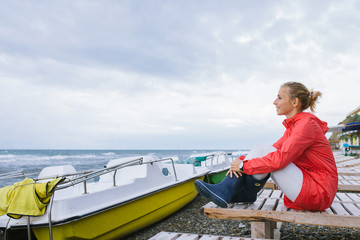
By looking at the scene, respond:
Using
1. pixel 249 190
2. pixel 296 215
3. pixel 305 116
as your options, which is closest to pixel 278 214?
pixel 296 215

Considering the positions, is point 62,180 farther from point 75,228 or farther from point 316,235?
point 316,235

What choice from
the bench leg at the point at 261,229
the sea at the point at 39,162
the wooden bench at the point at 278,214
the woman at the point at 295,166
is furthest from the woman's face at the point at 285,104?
the sea at the point at 39,162

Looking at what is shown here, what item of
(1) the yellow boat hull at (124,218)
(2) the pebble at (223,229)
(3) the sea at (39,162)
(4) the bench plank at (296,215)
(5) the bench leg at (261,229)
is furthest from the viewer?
(3) the sea at (39,162)

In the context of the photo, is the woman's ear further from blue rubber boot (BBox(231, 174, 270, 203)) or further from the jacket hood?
blue rubber boot (BBox(231, 174, 270, 203))

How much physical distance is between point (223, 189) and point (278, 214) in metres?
0.46

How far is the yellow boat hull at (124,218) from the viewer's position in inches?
143

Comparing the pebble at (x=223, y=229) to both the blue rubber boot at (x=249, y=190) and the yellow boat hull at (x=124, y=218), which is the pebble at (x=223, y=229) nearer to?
the yellow boat hull at (x=124, y=218)

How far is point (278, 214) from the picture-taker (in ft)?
7.41

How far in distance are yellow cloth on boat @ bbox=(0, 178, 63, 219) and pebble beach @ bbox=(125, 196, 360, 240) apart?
74.0 inches

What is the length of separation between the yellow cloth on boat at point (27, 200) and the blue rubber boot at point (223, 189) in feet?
7.07

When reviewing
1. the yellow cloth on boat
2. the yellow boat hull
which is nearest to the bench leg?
the yellow boat hull

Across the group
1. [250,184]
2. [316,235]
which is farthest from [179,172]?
[250,184]

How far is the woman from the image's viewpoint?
7.20 ft

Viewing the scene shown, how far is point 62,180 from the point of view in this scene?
3.77 m
